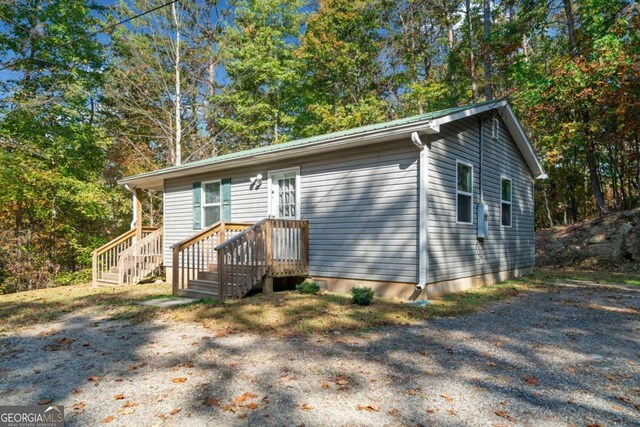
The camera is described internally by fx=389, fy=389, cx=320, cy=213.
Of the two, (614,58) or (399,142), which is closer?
(399,142)

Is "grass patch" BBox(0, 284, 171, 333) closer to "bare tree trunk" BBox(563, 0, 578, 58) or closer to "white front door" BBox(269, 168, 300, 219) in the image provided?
"white front door" BBox(269, 168, 300, 219)

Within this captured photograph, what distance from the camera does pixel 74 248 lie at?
51.9 ft

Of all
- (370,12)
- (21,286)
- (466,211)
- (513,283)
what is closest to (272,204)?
(466,211)

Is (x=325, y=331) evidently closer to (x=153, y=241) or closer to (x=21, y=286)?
(x=153, y=241)

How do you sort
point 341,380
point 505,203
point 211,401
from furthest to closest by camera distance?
point 505,203, point 341,380, point 211,401

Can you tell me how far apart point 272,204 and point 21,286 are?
10.3 m

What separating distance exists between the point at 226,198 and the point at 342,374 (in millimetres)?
7212

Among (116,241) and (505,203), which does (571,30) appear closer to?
(505,203)

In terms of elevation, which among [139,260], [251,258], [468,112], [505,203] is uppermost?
[468,112]

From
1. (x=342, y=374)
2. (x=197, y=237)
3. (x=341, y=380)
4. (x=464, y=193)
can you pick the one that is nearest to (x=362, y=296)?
(x=342, y=374)

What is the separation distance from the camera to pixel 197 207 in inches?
422

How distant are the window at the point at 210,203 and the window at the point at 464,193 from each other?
19.7 ft

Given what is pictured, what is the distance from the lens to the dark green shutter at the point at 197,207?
1068cm

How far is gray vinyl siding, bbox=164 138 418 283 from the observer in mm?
7094
